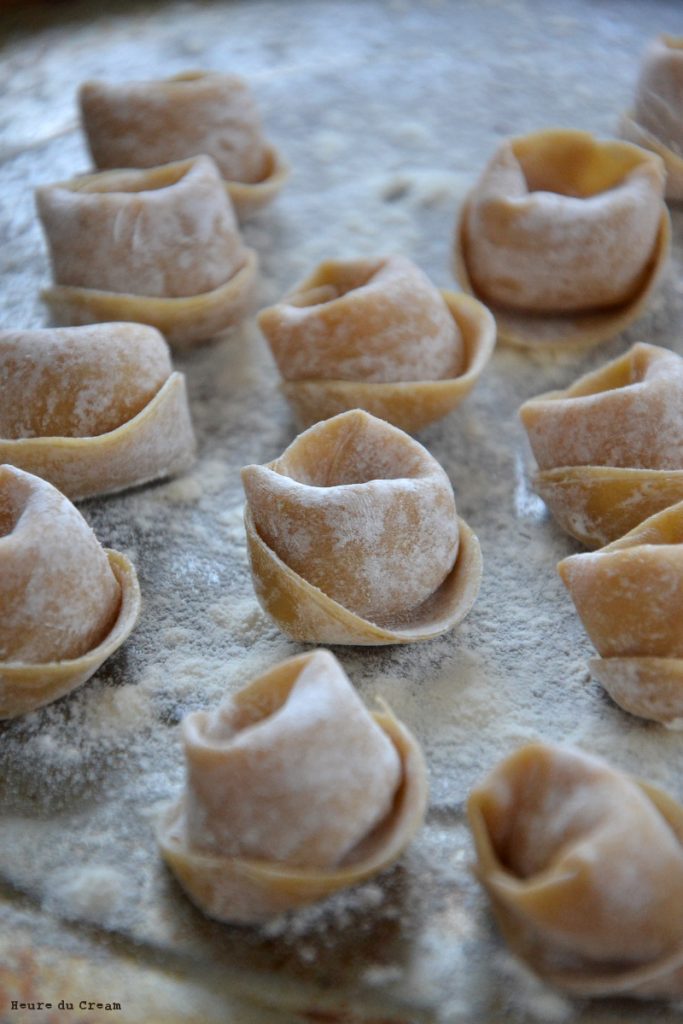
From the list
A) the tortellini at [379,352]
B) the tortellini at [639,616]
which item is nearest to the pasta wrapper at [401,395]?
the tortellini at [379,352]

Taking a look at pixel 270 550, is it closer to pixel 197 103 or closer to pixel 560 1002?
pixel 560 1002

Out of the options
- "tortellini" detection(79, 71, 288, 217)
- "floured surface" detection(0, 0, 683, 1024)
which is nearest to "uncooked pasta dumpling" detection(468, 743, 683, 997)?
"floured surface" detection(0, 0, 683, 1024)

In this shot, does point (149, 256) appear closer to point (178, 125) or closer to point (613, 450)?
point (178, 125)

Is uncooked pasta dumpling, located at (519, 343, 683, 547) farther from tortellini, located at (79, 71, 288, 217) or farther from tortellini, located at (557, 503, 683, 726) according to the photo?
tortellini, located at (79, 71, 288, 217)

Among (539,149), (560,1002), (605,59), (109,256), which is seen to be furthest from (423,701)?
(605,59)

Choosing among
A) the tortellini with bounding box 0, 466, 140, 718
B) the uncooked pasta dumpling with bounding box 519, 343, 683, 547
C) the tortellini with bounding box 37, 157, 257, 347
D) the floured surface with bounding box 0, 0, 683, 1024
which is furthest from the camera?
the tortellini with bounding box 37, 157, 257, 347

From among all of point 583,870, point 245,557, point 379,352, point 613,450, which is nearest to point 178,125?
point 379,352

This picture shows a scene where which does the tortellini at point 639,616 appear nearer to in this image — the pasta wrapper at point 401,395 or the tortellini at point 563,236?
the pasta wrapper at point 401,395
